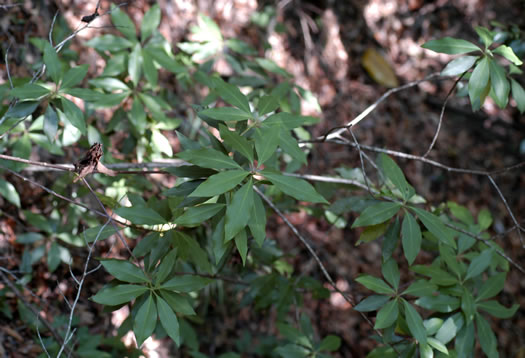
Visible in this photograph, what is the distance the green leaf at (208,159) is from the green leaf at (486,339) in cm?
116

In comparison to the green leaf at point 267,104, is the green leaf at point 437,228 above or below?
below

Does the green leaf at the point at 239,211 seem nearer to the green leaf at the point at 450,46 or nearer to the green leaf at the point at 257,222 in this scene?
the green leaf at the point at 257,222

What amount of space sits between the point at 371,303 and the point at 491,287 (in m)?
0.58

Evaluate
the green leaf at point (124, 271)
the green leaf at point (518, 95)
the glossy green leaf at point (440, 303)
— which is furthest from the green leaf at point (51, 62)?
the green leaf at point (518, 95)

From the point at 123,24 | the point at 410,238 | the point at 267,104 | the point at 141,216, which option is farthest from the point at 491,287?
the point at 123,24

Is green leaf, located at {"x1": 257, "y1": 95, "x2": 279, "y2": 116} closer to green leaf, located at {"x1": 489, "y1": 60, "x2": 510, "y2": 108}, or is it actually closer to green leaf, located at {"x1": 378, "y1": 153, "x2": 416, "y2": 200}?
green leaf, located at {"x1": 378, "y1": 153, "x2": 416, "y2": 200}

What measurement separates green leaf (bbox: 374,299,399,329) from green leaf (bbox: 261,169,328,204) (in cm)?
56

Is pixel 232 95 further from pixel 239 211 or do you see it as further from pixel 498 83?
pixel 498 83

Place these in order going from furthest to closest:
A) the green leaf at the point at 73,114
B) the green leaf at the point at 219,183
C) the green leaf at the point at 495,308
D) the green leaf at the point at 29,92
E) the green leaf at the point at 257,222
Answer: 1. the green leaf at the point at 495,308
2. the green leaf at the point at 73,114
3. the green leaf at the point at 29,92
4. the green leaf at the point at 257,222
5. the green leaf at the point at 219,183

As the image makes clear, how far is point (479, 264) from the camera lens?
1.77 metres

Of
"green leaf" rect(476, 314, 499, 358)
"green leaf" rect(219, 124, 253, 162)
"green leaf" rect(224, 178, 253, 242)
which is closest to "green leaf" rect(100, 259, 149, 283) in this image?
"green leaf" rect(224, 178, 253, 242)

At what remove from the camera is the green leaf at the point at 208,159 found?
1.24 meters

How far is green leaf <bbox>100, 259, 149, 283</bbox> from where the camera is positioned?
1.33 metres

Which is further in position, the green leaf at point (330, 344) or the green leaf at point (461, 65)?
the green leaf at point (330, 344)
